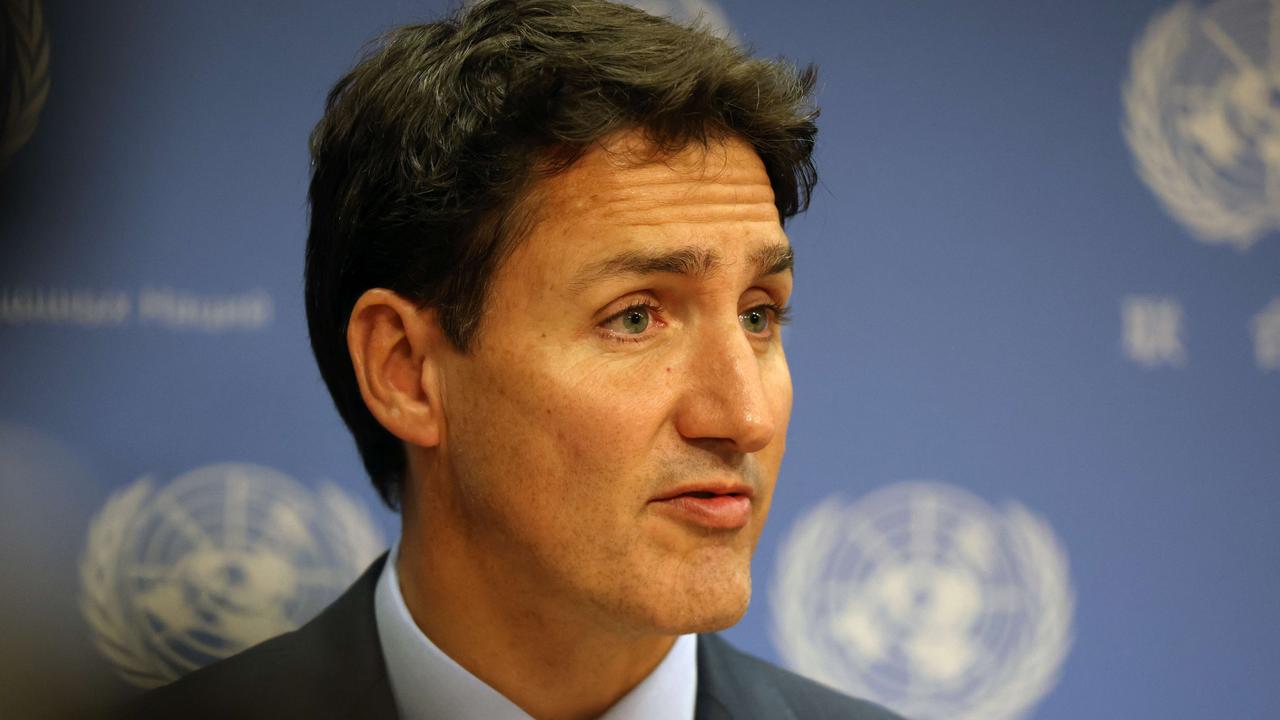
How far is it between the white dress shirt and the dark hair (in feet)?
1.48

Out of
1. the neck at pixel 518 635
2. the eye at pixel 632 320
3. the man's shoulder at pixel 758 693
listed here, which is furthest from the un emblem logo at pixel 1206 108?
the neck at pixel 518 635

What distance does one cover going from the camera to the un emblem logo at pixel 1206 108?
8.66 feet

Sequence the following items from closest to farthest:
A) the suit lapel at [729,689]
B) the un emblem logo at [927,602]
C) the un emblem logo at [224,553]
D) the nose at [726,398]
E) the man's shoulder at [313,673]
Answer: the nose at [726,398] < the man's shoulder at [313,673] < the suit lapel at [729,689] < the un emblem logo at [224,553] < the un emblem logo at [927,602]

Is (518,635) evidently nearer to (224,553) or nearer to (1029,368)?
(224,553)

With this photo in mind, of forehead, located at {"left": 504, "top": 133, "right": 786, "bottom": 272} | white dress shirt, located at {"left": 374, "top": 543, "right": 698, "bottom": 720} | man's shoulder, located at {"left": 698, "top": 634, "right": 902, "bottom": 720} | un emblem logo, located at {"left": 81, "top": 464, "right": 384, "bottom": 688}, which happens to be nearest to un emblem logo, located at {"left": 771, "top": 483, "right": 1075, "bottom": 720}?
man's shoulder, located at {"left": 698, "top": 634, "right": 902, "bottom": 720}

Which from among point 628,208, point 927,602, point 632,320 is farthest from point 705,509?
point 927,602

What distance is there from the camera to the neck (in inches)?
74.7

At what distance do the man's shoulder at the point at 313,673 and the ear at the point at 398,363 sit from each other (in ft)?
1.04

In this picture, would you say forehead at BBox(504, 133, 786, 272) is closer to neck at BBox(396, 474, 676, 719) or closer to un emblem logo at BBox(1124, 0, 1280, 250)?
neck at BBox(396, 474, 676, 719)

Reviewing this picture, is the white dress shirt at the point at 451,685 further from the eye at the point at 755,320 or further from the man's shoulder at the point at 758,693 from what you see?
the eye at the point at 755,320

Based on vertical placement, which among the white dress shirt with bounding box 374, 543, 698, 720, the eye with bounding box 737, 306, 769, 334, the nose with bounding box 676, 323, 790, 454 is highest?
the eye with bounding box 737, 306, 769, 334

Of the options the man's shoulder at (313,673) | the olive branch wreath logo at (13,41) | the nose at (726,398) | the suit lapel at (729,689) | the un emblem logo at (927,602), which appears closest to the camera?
the olive branch wreath logo at (13,41)

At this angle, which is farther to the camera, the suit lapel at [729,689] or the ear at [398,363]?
the suit lapel at [729,689]

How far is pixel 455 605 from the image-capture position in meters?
1.95
